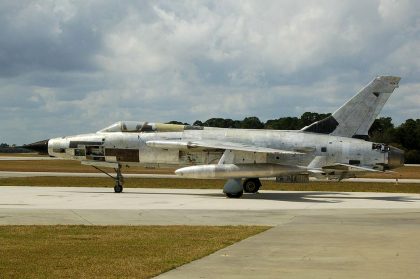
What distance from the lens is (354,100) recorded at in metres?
29.2

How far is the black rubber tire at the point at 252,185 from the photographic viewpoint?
2944 centimetres

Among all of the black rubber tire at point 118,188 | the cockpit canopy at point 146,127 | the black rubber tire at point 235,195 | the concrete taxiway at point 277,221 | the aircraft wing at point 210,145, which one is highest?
the cockpit canopy at point 146,127

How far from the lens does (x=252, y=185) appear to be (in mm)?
29453

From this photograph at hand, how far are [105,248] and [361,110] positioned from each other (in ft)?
64.7

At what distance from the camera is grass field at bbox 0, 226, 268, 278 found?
9.54 metres

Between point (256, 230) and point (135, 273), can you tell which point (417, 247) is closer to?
point (256, 230)

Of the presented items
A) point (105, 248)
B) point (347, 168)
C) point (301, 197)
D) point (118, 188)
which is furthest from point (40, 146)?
point (105, 248)

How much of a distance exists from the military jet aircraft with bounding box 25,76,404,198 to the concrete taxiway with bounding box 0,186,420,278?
4.41 feet

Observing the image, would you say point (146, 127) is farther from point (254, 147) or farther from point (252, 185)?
point (252, 185)

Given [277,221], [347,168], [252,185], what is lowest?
[277,221]

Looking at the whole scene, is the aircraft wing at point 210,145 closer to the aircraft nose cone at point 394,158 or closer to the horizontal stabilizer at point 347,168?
the horizontal stabilizer at point 347,168

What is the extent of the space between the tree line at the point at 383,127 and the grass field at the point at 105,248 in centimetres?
8068

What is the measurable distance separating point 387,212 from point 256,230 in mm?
7064

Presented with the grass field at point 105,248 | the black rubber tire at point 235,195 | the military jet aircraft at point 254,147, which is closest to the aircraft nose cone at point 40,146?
the military jet aircraft at point 254,147
